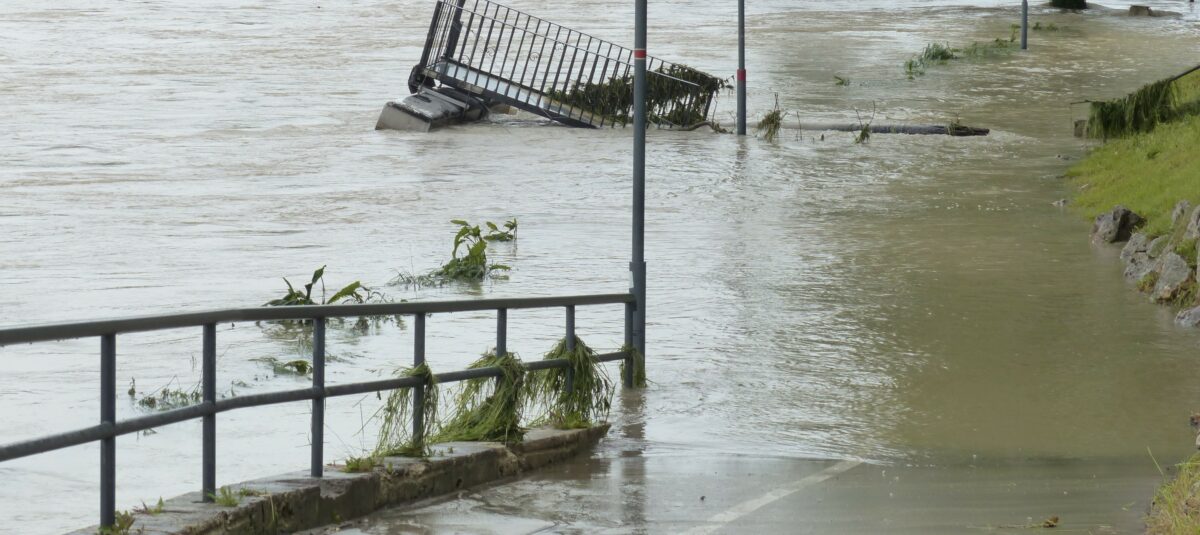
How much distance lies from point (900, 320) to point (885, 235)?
4857 mm

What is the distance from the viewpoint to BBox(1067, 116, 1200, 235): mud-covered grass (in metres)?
17.8

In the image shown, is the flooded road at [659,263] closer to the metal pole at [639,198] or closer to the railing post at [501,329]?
the metal pole at [639,198]

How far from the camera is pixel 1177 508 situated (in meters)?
6.30

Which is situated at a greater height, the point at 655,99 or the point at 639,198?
the point at 655,99

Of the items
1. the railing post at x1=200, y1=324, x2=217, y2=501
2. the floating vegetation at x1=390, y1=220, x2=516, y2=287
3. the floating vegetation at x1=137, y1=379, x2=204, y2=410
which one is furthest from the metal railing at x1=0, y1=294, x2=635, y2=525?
the floating vegetation at x1=390, y1=220, x2=516, y2=287

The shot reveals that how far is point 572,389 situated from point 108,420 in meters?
4.73

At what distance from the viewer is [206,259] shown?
16688 millimetres

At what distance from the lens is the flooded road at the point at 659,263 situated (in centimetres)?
993

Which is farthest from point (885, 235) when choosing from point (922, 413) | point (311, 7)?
point (311, 7)

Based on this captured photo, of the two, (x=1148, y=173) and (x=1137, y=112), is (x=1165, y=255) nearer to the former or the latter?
(x=1148, y=173)

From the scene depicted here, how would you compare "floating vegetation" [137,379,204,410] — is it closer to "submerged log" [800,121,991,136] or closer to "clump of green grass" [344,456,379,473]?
"clump of green grass" [344,456,379,473]

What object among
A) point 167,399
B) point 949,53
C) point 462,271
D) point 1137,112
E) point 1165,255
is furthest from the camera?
point 949,53

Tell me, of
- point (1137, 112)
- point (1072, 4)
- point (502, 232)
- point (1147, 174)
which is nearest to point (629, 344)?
point (502, 232)

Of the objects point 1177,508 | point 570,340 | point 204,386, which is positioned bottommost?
point 1177,508
